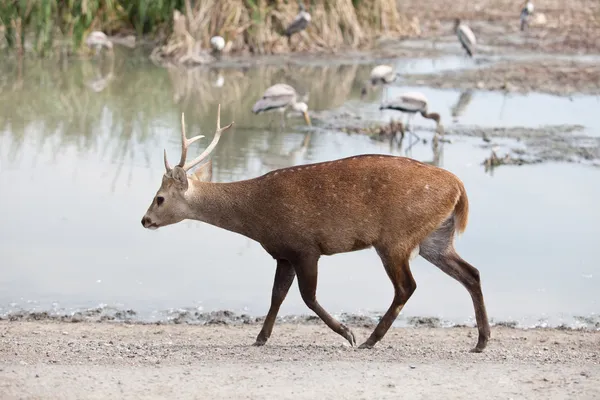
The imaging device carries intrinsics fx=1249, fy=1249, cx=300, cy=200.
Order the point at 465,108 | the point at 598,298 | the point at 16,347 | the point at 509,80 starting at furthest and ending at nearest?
1. the point at 509,80
2. the point at 465,108
3. the point at 598,298
4. the point at 16,347

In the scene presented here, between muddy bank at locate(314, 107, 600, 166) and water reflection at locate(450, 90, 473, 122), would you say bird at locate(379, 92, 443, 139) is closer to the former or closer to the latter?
muddy bank at locate(314, 107, 600, 166)

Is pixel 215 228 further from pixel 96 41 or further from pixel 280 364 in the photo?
pixel 96 41

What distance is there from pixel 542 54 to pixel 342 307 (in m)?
17.3

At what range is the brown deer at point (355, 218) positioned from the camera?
25.3 feet

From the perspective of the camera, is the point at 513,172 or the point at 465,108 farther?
the point at 465,108

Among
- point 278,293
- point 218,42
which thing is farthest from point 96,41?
point 278,293

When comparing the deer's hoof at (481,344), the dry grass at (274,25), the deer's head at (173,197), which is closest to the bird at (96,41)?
the dry grass at (274,25)

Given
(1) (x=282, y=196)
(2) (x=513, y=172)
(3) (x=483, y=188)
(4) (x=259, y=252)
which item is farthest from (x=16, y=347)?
(2) (x=513, y=172)

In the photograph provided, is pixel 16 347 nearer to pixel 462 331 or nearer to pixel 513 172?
pixel 462 331

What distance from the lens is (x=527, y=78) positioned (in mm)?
21594

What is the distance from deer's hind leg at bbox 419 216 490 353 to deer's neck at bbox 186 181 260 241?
3.74 feet

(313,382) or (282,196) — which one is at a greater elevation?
(282,196)

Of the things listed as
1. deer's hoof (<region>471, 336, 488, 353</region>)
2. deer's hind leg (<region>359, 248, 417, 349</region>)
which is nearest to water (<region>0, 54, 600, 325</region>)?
deer's hoof (<region>471, 336, 488, 353</region>)

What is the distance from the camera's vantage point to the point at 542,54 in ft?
84.0
